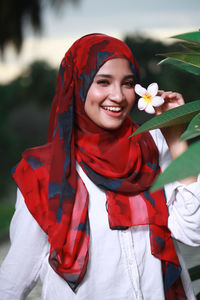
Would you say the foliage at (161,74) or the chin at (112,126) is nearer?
the chin at (112,126)

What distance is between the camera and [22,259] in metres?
1.23

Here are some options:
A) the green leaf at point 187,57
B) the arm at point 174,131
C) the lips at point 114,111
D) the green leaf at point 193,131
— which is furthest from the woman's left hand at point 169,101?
the green leaf at point 193,131

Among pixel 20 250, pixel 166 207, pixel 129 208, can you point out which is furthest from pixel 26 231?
pixel 166 207

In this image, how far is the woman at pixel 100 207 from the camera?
1.21 m

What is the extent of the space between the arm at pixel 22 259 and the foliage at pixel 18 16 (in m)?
6.44

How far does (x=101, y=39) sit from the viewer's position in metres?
1.34

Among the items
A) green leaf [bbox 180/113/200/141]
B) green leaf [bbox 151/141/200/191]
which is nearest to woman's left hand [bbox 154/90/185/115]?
green leaf [bbox 180/113/200/141]

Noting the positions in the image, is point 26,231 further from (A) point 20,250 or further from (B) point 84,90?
(B) point 84,90

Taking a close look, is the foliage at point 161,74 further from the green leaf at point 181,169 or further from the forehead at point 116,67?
the green leaf at point 181,169

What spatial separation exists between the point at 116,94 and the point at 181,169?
2.12 feet

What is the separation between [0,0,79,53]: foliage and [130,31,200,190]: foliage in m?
6.59

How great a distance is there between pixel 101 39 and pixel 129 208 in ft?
1.58

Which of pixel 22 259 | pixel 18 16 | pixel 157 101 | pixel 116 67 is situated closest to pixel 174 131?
pixel 157 101

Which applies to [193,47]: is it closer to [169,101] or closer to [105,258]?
[169,101]
